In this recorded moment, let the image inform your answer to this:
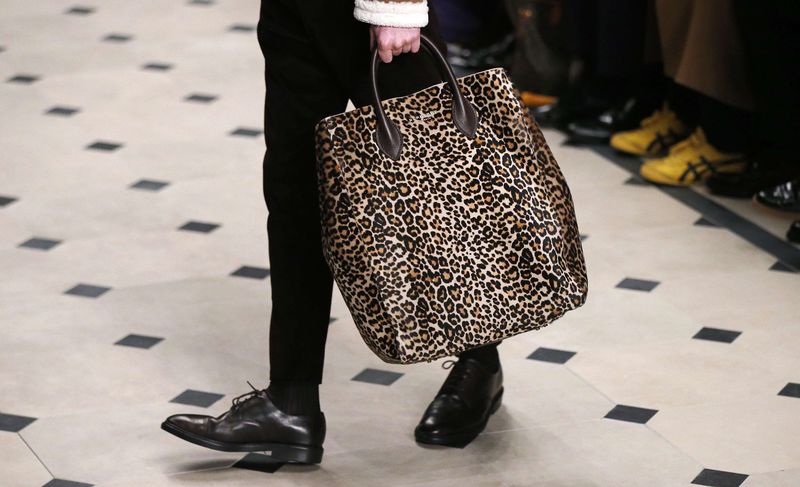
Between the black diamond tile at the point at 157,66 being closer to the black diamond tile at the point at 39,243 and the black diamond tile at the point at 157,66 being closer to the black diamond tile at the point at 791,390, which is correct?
the black diamond tile at the point at 39,243

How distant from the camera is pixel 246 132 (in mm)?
6180

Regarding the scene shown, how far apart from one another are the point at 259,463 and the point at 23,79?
13.3ft

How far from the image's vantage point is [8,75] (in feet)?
23.1

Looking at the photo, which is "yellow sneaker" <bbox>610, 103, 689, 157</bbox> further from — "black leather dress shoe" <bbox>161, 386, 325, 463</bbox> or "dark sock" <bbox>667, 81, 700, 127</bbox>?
"black leather dress shoe" <bbox>161, 386, 325, 463</bbox>

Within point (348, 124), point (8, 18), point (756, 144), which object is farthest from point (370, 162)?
point (8, 18)

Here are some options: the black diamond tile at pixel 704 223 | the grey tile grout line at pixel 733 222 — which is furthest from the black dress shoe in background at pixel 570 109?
the black diamond tile at pixel 704 223

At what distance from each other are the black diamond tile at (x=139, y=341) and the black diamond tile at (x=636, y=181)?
83.6 inches

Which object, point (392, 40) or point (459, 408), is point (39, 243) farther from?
point (392, 40)

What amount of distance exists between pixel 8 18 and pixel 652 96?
400cm

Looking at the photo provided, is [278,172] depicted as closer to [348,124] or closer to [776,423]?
[348,124]

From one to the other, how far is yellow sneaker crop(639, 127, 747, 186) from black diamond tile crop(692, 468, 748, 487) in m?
2.23

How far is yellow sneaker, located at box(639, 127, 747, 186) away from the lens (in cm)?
545

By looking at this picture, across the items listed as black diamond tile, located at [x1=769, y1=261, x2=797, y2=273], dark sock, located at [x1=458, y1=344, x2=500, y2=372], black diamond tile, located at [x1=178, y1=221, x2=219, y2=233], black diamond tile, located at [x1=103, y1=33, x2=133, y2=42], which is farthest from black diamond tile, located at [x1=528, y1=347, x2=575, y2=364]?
black diamond tile, located at [x1=103, y1=33, x2=133, y2=42]

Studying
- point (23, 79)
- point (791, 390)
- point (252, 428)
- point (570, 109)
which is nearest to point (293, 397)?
point (252, 428)
